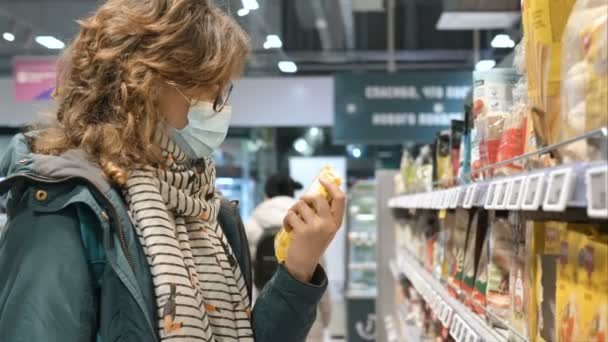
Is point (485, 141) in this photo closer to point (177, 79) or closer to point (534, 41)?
point (534, 41)

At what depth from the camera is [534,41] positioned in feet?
3.94

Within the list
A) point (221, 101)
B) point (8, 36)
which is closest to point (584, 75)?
point (221, 101)

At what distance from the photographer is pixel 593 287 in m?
0.94

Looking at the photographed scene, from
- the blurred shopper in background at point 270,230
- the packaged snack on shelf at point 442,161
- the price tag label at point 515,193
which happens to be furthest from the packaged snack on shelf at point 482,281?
the blurred shopper in background at point 270,230

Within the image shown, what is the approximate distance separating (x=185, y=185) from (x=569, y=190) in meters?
0.74

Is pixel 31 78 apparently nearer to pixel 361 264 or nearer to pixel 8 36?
pixel 8 36

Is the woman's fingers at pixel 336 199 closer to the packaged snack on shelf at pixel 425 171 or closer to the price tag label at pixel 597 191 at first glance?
the price tag label at pixel 597 191

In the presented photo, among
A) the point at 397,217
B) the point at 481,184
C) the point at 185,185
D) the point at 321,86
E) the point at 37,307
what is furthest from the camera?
the point at 321,86

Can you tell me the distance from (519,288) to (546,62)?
1.67ft

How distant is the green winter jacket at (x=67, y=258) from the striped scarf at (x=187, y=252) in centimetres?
3

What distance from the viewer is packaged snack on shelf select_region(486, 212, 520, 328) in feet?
5.32

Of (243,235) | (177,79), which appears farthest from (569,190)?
(243,235)

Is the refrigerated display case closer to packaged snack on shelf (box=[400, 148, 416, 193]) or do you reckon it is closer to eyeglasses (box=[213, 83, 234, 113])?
packaged snack on shelf (box=[400, 148, 416, 193])

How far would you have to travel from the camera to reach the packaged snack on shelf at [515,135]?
148cm
